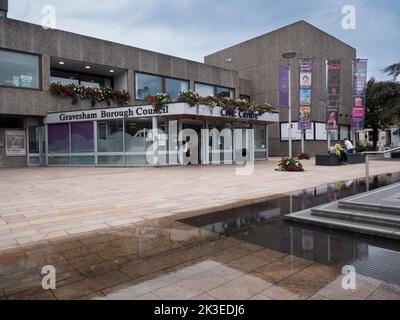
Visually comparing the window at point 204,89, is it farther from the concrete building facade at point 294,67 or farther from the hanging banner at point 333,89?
the hanging banner at point 333,89

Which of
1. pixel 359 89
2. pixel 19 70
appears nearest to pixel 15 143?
pixel 19 70

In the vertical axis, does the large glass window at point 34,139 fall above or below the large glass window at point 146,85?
below

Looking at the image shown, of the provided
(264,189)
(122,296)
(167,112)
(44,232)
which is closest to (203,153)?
(167,112)

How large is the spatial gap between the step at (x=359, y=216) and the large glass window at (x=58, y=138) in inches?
664

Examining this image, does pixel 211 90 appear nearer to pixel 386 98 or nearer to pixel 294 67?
pixel 294 67

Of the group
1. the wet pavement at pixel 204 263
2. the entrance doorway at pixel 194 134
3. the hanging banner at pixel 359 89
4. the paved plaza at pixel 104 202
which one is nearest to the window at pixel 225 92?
the entrance doorway at pixel 194 134

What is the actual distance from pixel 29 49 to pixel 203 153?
11571mm

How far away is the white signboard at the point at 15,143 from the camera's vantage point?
64.5 feet

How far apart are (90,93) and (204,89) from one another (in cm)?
976

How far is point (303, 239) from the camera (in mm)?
4656

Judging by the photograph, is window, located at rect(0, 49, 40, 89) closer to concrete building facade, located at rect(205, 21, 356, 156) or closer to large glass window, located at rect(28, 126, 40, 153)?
large glass window, located at rect(28, 126, 40, 153)

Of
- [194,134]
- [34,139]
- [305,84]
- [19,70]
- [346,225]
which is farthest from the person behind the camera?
[305,84]
